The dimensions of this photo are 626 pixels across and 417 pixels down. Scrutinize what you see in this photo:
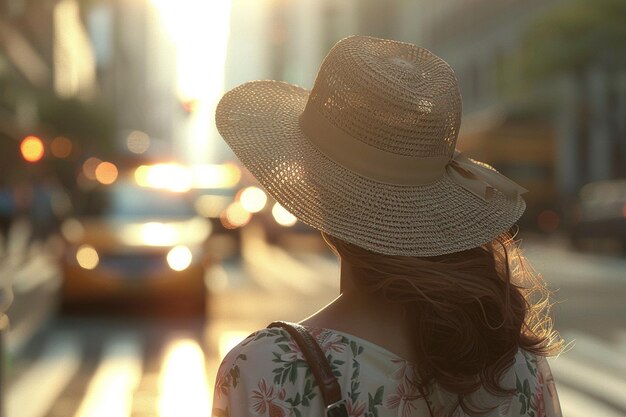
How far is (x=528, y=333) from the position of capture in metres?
2.42

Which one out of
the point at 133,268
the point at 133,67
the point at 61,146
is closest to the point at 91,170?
the point at 61,146

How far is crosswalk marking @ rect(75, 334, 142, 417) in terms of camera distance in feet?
26.2

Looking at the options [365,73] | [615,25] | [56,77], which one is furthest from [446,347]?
[56,77]

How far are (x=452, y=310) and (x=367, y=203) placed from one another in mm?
237

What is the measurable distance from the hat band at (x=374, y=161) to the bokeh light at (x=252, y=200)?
92.5ft

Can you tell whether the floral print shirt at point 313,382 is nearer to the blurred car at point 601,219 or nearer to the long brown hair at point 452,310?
the long brown hair at point 452,310

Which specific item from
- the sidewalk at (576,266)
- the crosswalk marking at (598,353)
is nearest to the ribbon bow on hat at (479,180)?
the crosswalk marking at (598,353)

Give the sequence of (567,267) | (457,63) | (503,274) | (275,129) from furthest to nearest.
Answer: (457,63) < (567,267) < (275,129) < (503,274)

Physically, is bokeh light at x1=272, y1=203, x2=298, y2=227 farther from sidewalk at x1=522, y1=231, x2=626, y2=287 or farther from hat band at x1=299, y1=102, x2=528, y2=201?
hat band at x1=299, y1=102, x2=528, y2=201

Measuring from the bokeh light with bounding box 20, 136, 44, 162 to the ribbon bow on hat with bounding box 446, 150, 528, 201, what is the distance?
10.0 m

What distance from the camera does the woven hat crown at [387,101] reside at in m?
2.34

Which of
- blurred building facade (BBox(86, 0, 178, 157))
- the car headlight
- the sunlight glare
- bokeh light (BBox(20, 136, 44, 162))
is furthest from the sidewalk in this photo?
blurred building facade (BBox(86, 0, 178, 157))

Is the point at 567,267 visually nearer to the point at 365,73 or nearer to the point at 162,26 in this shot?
the point at 365,73

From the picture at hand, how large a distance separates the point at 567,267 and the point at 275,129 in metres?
21.5
